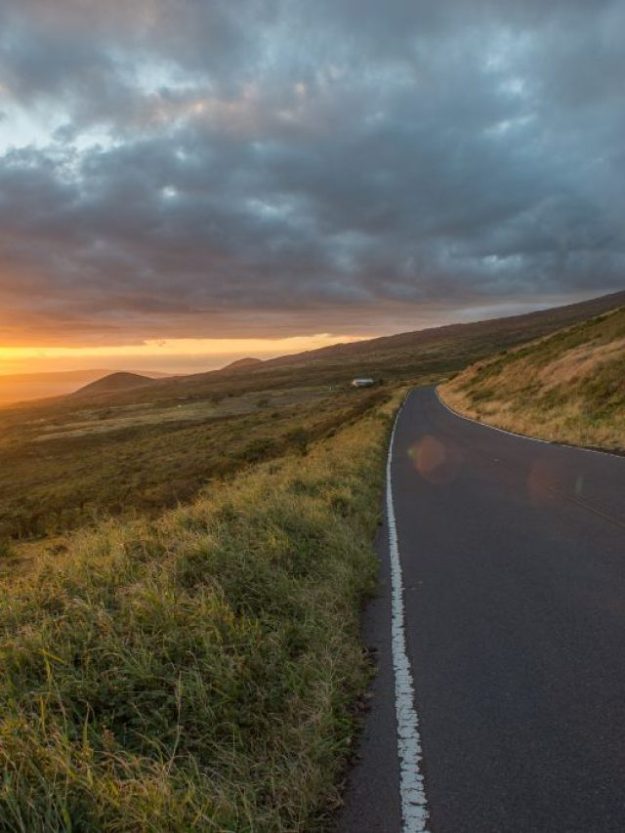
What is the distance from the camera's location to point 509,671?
5.22 meters

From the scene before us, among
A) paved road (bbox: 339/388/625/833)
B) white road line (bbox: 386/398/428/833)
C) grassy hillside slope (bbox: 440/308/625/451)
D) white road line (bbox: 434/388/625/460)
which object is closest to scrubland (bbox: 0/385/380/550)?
white road line (bbox: 434/388/625/460)

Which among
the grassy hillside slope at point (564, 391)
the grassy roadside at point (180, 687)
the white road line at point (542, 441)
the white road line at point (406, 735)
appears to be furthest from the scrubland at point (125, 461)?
the grassy hillside slope at point (564, 391)

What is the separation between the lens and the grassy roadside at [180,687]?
3.36m

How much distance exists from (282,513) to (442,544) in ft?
8.86

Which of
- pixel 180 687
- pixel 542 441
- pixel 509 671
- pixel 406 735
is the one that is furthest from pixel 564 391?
pixel 180 687

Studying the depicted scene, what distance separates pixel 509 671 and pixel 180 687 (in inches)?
111

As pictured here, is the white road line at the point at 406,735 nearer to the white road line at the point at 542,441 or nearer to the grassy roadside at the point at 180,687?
the grassy roadside at the point at 180,687

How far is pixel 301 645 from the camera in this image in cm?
580

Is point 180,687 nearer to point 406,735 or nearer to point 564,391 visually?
point 406,735

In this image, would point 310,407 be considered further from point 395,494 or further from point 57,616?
point 57,616

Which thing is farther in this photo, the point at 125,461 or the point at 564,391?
the point at 125,461

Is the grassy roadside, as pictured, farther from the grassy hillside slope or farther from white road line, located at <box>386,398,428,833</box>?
the grassy hillside slope

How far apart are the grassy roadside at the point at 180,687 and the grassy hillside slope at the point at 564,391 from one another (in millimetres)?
15549

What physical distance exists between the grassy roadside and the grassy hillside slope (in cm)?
1555
